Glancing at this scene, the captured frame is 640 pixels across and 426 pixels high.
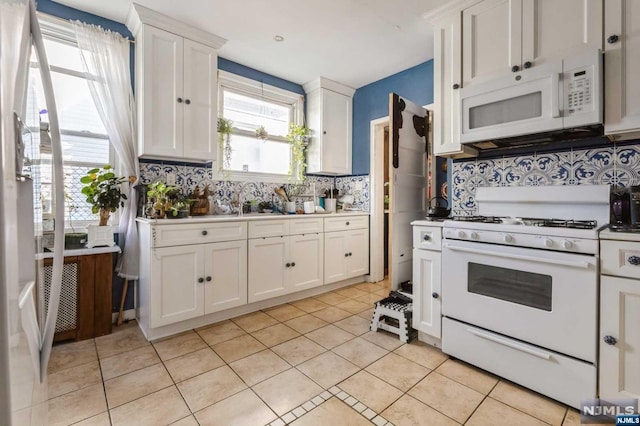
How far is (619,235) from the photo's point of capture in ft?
4.69

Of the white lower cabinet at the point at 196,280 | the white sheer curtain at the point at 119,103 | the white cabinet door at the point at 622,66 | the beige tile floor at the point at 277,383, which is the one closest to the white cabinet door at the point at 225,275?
the white lower cabinet at the point at 196,280

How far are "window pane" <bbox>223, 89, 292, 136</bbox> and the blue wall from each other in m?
0.97

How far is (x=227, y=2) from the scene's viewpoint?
2.34m

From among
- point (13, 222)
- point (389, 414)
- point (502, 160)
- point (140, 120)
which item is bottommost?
point (389, 414)

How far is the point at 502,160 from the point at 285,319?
232cm

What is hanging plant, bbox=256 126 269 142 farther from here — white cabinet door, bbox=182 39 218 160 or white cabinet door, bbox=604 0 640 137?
white cabinet door, bbox=604 0 640 137

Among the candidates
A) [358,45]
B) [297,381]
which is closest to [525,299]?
[297,381]

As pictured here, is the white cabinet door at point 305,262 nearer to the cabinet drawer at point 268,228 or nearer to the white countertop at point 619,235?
the cabinet drawer at point 268,228

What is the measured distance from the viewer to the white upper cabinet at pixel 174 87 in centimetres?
250

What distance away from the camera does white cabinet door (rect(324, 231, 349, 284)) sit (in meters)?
3.46

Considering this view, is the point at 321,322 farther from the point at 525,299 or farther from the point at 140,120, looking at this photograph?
the point at 140,120

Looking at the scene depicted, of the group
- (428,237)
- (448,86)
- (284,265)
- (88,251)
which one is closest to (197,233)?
(88,251)

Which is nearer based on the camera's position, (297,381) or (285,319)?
(297,381)

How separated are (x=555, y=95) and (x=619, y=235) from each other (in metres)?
0.91
